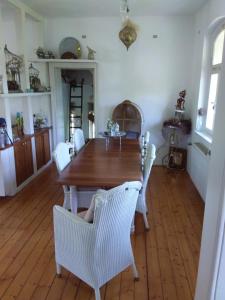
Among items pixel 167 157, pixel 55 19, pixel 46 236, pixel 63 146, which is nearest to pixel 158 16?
pixel 55 19

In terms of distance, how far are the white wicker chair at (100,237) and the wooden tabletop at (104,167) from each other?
0.47 metres

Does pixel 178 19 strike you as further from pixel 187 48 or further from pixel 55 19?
pixel 55 19

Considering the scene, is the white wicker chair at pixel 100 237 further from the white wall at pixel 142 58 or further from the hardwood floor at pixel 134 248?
the white wall at pixel 142 58

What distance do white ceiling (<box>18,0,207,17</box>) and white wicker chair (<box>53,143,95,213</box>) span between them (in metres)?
2.51

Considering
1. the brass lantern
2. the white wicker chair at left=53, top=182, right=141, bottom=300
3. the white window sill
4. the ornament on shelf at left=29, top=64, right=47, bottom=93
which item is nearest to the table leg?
the white wicker chair at left=53, top=182, right=141, bottom=300

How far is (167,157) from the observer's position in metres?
5.04

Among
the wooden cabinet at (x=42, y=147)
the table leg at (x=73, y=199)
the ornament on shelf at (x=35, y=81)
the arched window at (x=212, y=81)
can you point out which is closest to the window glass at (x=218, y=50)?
the arched window at (x=212, y=81)

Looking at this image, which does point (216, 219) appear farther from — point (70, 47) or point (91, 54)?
point (70, 47)

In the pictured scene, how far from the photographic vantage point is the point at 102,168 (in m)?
2.53

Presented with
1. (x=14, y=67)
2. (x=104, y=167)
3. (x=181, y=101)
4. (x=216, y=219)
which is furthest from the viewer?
(x=181, y=101)

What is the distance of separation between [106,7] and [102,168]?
9.58 ft

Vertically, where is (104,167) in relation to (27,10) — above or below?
below

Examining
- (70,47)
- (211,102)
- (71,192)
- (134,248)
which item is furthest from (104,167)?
(70,47)

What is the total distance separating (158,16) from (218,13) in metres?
1.58
